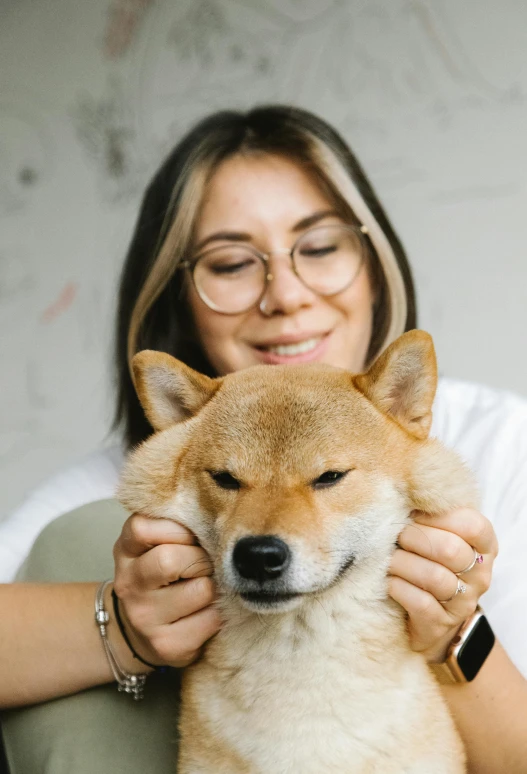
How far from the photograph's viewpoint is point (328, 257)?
1319 mm

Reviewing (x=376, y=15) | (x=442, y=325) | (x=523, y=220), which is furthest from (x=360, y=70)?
(x=442, y=325)

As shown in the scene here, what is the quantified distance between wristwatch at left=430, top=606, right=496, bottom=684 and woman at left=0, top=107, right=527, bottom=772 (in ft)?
0.05

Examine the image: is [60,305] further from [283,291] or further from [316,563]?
[316,563]

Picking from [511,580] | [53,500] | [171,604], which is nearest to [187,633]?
[171,604]

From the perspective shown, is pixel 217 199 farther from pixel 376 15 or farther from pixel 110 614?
pixel 376 15

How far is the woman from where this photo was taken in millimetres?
787

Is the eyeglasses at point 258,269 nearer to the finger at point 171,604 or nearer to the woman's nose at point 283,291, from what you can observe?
the woman's nose at point 283,291

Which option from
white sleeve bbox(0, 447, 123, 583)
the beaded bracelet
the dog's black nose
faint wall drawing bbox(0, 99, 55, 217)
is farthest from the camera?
faint wall drawing bbox(0, 99, 55, 217)

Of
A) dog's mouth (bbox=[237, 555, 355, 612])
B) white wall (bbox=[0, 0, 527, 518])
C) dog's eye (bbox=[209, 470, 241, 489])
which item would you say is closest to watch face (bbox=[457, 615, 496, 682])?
dog's mouth (bbox=[237, 555, 355, 612])

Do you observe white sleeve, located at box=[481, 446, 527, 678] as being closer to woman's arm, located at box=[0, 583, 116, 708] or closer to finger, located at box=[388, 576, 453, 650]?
finger, located at box=[388, 576, 453, 650]

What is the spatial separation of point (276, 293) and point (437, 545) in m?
0.62

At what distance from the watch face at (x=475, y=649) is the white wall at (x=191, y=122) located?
147 cm

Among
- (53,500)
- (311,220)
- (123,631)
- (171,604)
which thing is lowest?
(53,500)

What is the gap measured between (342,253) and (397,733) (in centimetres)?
86
